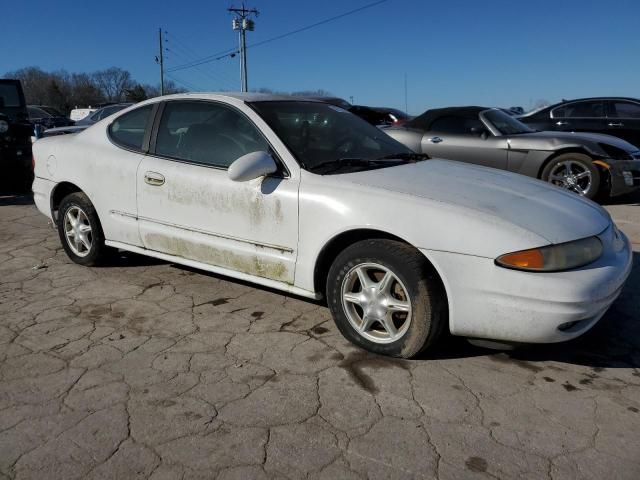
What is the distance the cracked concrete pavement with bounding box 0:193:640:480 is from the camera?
2.27 m

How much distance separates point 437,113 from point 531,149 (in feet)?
5.13

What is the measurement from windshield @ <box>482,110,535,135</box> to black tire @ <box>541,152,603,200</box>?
0.76 m

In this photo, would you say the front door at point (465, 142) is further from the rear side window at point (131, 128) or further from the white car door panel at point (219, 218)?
the white car door panel at point (219, 218)

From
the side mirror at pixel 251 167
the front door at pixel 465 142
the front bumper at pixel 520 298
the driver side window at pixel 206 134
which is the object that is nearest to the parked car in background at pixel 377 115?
the front door at pixel 465 142

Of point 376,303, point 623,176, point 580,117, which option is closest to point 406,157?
point 376,303

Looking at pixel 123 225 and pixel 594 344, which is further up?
pixel 123 225

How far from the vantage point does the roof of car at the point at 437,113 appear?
8.39 meters

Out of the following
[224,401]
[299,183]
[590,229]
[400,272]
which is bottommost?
[224,401]

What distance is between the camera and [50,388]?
2.84 metres

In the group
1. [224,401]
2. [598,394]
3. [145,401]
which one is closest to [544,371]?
[598,394]

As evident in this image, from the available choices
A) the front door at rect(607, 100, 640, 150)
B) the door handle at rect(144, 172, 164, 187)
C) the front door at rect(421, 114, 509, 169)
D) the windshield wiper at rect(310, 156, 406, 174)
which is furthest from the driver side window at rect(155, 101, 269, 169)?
the front door at rect(607, 100, 640, 150)

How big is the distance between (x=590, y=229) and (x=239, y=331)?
2126 mm

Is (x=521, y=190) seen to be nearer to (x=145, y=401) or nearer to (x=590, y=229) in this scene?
(x=590, y=229)

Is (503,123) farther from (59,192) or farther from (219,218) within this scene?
(59,192)
